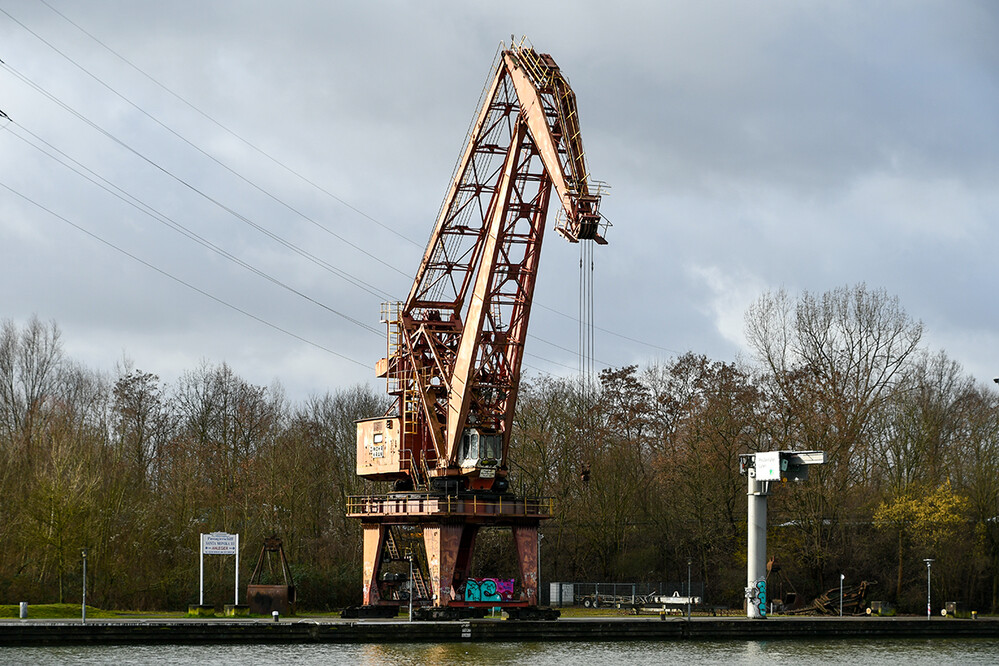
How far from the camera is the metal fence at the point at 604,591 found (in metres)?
72.9

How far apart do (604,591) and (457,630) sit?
2716 cm

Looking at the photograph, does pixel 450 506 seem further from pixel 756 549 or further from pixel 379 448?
pixel 756 549

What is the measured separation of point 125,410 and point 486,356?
37039 millimetres

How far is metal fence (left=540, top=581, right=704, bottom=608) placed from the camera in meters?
72.9

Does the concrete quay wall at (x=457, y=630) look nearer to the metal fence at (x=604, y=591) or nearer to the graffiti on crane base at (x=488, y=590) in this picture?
Answer: the graffiti on crane base at (x=488, y=590)

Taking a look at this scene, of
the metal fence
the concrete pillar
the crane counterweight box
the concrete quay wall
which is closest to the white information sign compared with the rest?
the crane counterweight box

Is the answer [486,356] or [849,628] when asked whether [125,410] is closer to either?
[486,356]

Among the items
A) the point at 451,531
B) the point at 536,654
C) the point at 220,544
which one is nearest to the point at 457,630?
the point at 536,654

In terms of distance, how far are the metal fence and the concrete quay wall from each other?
17.3m

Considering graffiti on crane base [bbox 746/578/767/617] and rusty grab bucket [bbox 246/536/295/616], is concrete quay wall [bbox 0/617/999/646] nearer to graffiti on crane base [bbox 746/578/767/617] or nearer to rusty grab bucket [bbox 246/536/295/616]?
graffiti on crane base [bbox 746/578/767/617]

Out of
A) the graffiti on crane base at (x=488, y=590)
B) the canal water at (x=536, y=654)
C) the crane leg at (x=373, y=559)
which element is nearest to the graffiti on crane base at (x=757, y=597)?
the canal water at (x=536, y=654)

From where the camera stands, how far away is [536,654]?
4628cm

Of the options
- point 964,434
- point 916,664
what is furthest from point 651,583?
point 916,664

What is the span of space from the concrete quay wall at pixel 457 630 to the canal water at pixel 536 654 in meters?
0.64
